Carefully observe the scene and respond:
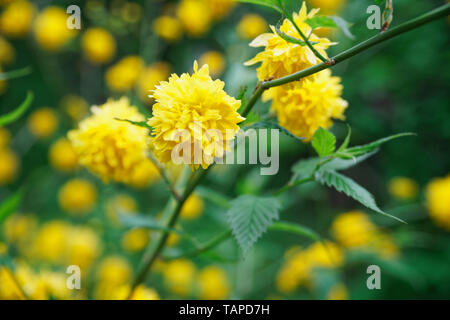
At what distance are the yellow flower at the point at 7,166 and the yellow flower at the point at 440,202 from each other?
184 cm

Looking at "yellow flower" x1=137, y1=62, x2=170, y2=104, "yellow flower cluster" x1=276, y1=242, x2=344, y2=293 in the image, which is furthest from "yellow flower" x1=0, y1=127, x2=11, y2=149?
"yellow flower cluster" x1=276, y1=242, x2=344, y2=293

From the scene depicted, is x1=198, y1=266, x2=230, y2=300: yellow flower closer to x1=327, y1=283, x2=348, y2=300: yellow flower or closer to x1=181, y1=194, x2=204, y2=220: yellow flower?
x1=181, y1=194, x2=204, y2=220: yellow flower

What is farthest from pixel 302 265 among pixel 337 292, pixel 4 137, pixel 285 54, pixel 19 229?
pixel 4 137

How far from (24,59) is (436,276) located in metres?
2.40

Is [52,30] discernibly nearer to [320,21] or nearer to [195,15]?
[195,15]

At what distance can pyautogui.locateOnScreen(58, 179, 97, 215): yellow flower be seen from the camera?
1.61m

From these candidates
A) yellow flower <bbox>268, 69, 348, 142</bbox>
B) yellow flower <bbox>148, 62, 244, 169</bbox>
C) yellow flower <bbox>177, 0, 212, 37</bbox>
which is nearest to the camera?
yellow flower <bbox>148, 62, 244, 169</bbox>

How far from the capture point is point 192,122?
513mm

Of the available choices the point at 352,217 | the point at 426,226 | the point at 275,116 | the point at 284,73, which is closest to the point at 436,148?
the point at 426,226

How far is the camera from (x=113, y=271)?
1348 mm

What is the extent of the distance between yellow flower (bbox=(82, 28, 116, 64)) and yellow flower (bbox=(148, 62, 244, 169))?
4.80 ft

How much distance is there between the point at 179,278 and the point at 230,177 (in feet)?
1.35
